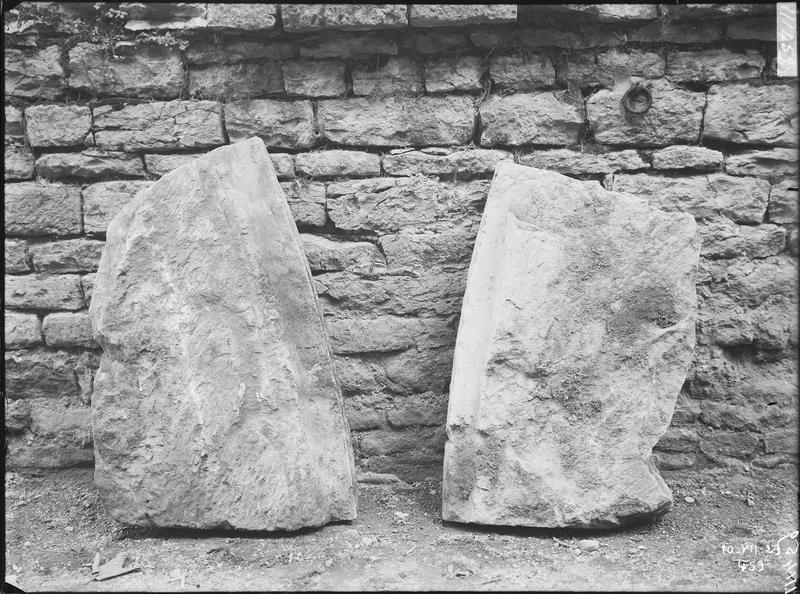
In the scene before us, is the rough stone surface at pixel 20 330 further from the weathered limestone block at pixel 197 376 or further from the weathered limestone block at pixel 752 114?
the weathered limestone block at pixel 752 114

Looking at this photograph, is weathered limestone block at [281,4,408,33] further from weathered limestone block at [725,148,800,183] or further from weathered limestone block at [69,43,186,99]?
weathered limestone block at [725,148,800,183]

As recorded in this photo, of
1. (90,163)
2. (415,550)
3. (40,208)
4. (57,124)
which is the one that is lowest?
(415,550)

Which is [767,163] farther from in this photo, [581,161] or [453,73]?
[453,73]

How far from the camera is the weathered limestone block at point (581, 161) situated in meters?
2.54

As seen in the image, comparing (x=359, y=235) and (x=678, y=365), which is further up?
(x=359, y=235)

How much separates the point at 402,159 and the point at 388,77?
1.07 feet

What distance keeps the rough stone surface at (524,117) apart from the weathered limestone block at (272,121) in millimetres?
708

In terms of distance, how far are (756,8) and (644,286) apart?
4.01 ft

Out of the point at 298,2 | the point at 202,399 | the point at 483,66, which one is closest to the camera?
the point at 202,399

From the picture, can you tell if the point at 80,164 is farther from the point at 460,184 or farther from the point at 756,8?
the point at 756,8

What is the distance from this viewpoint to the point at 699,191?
2.54 meters

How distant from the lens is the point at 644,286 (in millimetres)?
2201

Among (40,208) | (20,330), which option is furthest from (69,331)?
(40,208)

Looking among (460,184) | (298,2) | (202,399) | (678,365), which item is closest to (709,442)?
(678,365)
